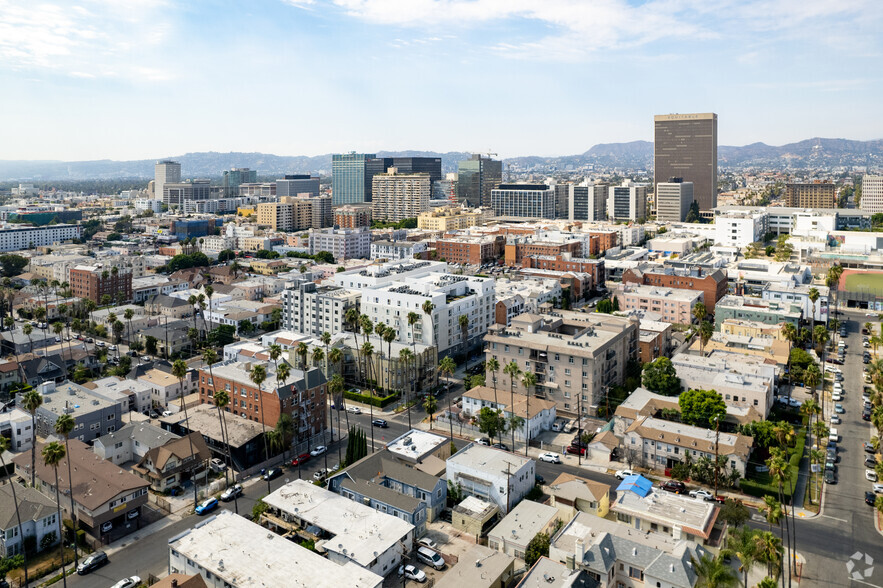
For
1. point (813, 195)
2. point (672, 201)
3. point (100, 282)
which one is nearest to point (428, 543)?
point (100, 282)

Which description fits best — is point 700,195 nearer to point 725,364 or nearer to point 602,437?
point 725,364

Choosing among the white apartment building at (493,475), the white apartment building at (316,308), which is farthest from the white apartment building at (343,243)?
the white apartment building at (493,475)

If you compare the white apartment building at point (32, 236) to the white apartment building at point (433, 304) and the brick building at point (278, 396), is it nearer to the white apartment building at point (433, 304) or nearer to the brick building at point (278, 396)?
the white apartment building at point (433, 304)

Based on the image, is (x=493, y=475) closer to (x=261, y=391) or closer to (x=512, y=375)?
(x=512, y=375)

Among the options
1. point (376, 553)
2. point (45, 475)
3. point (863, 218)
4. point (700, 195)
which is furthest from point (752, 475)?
point (700, 195)

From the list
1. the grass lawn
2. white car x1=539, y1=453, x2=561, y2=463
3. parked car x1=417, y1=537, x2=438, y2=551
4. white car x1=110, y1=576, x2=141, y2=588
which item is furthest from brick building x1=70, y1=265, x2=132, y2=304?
the grass lawn

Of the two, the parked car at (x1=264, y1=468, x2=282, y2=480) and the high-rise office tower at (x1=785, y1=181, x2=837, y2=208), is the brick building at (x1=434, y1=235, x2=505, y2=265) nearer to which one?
the parked car at (x1=264, y1=468, x2=282, y2=480)
